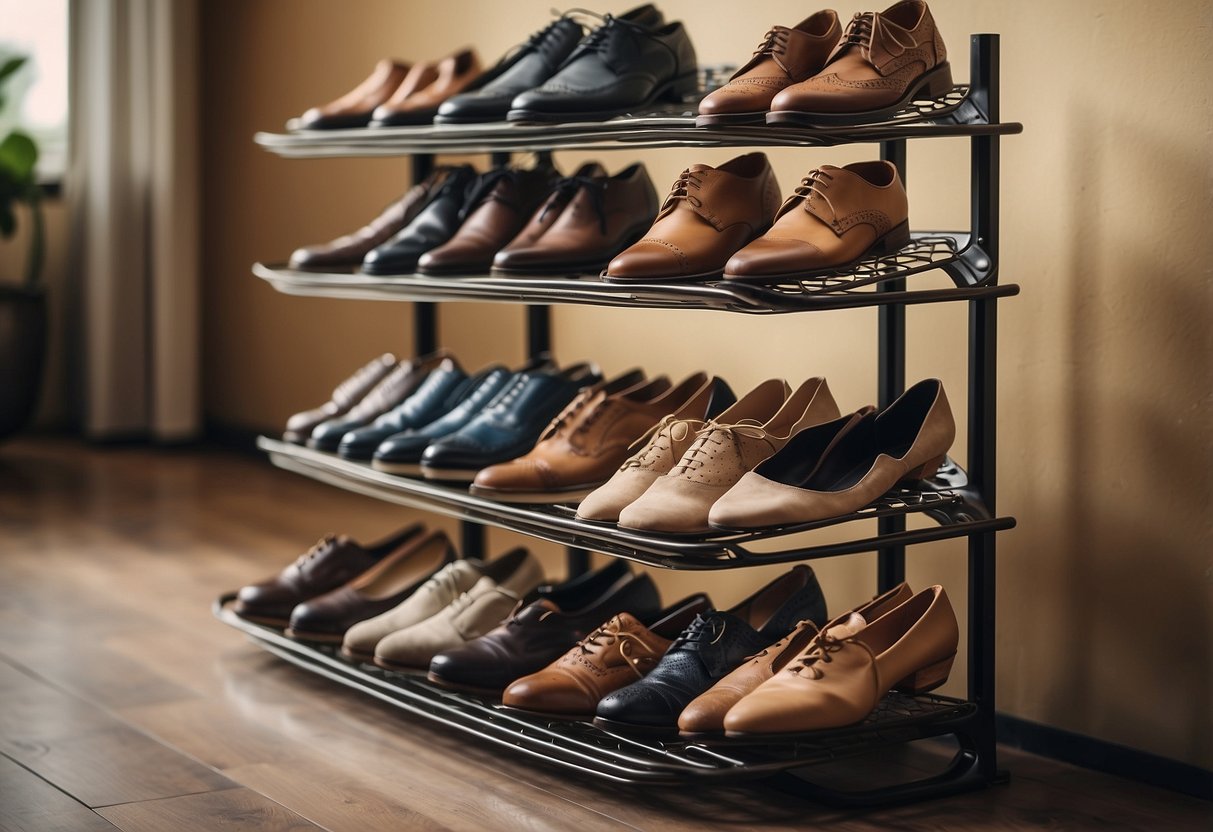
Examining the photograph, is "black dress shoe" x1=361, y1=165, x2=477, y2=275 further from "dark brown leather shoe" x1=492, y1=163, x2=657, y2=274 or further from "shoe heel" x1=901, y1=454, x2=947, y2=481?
"shoe heel" x1=901, y1=454, x2=947, y2=481

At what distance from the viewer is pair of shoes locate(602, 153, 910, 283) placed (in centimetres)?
205

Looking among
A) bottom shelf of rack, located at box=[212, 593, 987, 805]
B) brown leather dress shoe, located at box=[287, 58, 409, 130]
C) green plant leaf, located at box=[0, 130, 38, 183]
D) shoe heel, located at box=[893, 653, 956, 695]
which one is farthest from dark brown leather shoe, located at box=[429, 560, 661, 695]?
green plant leaf, located at box=[0, 130, 38, 183]

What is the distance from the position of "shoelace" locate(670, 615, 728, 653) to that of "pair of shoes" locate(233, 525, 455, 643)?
70cm

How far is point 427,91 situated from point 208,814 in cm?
125

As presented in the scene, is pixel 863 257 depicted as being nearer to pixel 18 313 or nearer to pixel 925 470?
pixel 925 470

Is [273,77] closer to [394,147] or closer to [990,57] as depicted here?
[394,147]

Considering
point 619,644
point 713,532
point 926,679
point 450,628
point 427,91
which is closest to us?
point 713,532

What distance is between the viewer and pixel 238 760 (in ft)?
7.66

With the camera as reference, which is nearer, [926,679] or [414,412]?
[926,679]

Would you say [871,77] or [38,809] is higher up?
[871,77]

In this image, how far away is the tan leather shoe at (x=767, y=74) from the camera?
82.7 inches

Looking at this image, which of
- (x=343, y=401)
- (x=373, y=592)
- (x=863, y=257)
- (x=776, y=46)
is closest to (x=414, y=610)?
(x=373, y=592)

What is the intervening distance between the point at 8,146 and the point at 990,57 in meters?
3.62

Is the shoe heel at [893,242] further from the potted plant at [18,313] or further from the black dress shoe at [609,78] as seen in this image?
the potted plant at [18,313]
